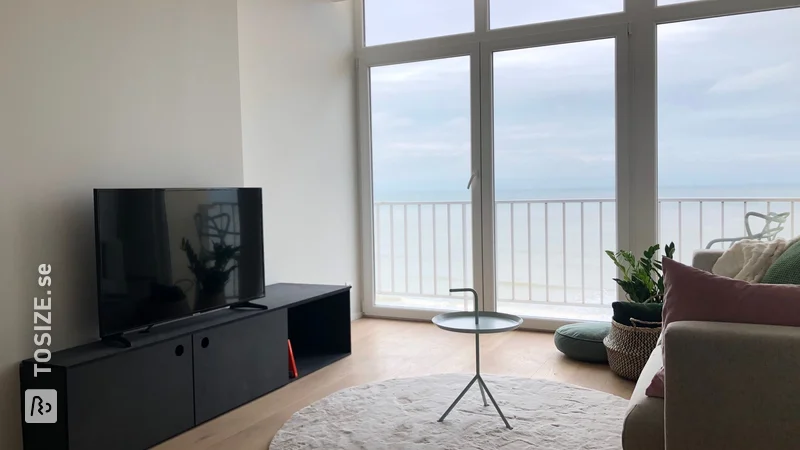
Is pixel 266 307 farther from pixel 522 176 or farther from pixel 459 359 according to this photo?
pixel 522 176

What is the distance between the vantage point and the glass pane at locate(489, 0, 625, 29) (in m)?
4.30

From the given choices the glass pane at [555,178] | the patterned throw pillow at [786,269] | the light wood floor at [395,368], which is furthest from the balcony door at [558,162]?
the patterned throw pillow at [786,269]

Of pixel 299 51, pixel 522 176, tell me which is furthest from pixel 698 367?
pixel 299 51

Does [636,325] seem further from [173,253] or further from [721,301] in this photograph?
[173,253]

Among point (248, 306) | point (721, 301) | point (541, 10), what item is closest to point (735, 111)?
point (541, 10)

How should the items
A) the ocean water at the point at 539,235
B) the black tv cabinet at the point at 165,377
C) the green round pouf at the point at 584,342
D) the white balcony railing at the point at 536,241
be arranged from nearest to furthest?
the black tv cabinet at the point at 165,377, the green round pouf at the point at 584,342, the ocean water at the point at 539,235, the white balcony railing at the point at 536,241

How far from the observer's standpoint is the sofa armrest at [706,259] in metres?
3.05

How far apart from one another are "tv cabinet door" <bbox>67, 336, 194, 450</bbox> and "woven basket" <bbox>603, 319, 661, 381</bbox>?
2200mm

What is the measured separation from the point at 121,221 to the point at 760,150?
385cm

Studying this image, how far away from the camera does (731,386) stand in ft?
5.24

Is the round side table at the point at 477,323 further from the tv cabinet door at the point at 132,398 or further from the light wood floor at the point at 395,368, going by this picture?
the tv cabinet door at the point at 132,398

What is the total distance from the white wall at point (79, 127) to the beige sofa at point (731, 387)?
2.32m

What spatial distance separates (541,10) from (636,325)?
2395 mm

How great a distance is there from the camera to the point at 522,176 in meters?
4.74
